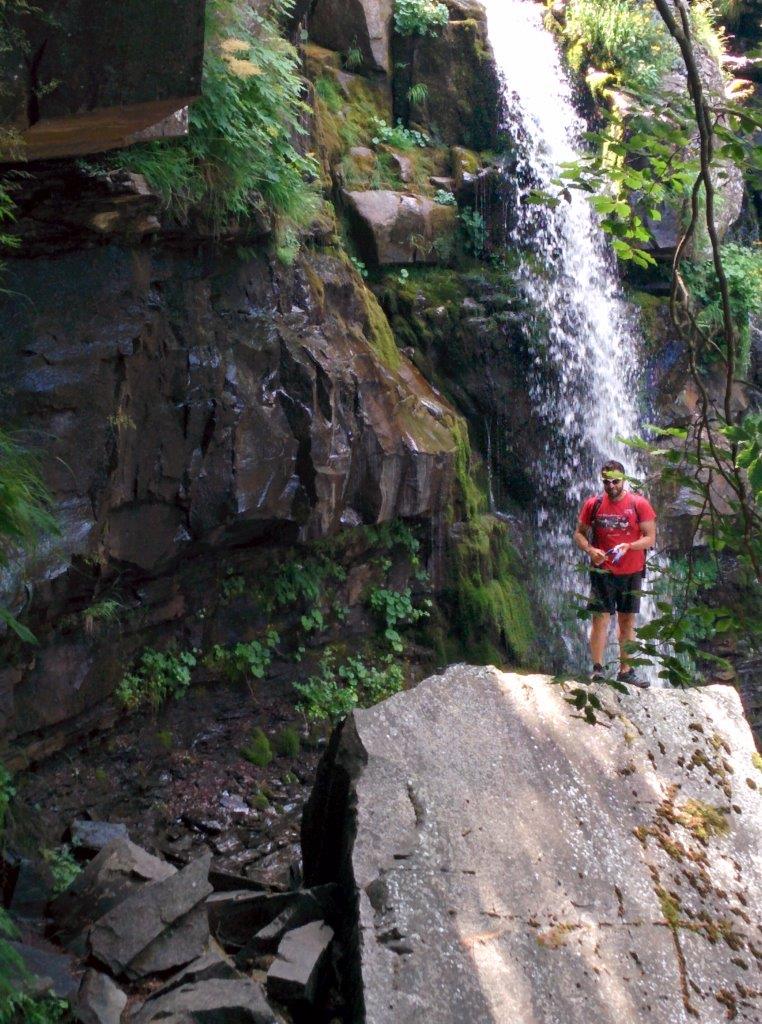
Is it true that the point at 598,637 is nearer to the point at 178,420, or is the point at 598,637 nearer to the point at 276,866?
the point at 276,866

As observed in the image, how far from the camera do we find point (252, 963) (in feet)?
13.1

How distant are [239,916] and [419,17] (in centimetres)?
894

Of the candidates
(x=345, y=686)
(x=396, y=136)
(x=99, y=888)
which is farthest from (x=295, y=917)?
(x=396, y=136)

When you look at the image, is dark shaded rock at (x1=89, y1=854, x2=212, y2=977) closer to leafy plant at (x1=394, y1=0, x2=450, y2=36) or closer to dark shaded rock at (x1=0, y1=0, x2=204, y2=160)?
dark shaded rock at (x1=0, y1=0, x2=204, y2=160)

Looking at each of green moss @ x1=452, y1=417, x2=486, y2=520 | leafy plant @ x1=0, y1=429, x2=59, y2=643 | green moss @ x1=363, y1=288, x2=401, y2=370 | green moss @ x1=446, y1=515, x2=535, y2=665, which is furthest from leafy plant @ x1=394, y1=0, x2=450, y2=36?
leafy plant @ x1=0, y1=429, x2=59, y2=643

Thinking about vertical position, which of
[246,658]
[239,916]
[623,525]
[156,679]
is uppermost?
[623,525]

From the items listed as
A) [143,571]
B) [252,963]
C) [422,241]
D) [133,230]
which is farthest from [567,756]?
[422,241]

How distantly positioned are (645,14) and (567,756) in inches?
385

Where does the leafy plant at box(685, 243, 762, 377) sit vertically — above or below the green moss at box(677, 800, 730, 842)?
above

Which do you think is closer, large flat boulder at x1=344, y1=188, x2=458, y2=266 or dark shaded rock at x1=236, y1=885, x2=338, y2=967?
dark shaded rock at x1=236, y1=885, x2=338, y2=967

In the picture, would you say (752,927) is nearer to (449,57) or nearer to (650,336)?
(650,336)

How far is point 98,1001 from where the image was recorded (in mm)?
3652

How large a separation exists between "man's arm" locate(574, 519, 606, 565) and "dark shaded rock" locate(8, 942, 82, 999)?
345cm

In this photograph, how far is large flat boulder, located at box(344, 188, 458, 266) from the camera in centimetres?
896
